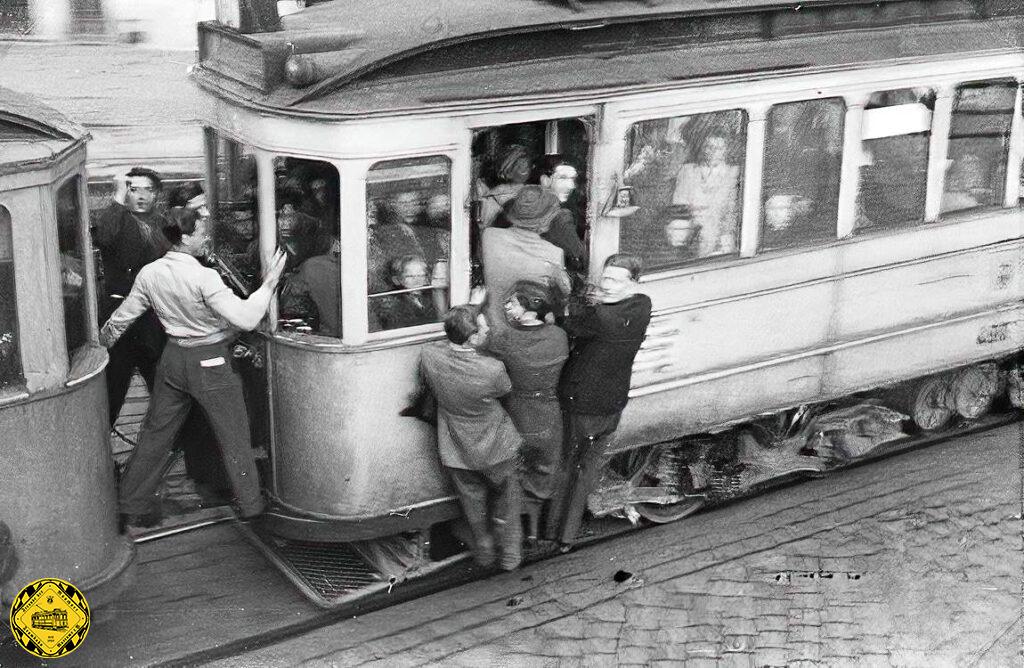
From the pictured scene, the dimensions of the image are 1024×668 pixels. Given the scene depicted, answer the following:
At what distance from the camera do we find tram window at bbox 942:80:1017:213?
8.79m

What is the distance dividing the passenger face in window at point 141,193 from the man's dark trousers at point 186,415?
1081 mm

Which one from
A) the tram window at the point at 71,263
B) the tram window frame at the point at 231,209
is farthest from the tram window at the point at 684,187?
the tram window at the point at 71,263

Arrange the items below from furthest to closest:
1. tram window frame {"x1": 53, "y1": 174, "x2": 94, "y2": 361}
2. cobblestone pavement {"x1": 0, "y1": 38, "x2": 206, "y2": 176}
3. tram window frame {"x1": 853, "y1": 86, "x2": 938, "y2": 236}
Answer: cobblestone pavement {"x1": 0, "y1": 38, "x2": 206, "y2": 176} → tram window frame {"x1": 853, "y1": 86, "x2": 938, "y2": 236} → tram window frame {"x1": 53, "y1": 174, "x2": 94, "y2": 361}

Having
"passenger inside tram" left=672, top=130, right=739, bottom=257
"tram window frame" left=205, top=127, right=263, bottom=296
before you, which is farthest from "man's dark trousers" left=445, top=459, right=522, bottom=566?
"passenger inside tram" left=672, top=130, right=739, bottom=257

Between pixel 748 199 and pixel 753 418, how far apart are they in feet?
4.58

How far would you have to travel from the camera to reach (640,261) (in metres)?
7.27

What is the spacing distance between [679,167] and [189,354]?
2.85 m

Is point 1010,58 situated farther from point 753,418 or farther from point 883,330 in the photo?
point 753,418

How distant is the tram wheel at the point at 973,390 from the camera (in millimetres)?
9695

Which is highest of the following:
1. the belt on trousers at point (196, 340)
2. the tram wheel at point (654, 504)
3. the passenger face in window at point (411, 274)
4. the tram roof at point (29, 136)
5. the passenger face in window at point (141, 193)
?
the tram roof at point (29, 136)

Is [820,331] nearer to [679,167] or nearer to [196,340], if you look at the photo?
[679,167]

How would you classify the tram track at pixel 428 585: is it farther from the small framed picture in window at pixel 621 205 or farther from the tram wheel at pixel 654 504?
the small framed picture in window at pixel 621 205

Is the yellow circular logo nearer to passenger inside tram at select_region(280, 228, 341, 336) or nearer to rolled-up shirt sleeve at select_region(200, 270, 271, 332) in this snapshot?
rolled-up shirt sleeve at select_region(200, 270, 271, 332)

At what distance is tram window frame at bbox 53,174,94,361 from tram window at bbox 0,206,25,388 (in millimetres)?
267
